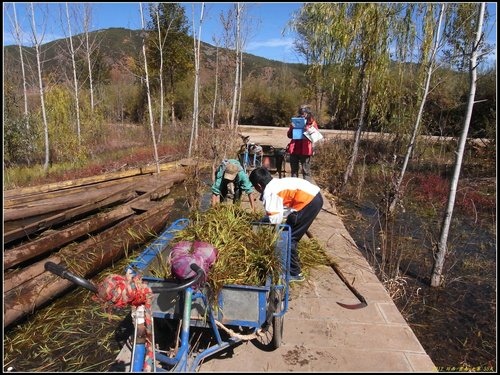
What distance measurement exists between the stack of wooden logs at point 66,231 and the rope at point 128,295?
2.13 meters

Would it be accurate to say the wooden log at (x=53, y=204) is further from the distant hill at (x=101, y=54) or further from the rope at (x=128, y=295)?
the rope at (x=128, y=295)

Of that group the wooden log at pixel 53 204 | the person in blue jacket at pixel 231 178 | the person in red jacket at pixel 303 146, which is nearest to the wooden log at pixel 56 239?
the wooden log at pixel 53 204

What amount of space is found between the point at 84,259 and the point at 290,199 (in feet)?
8.53

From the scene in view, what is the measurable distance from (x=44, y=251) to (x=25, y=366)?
1721 millimetres

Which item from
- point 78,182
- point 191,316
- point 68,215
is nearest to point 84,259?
point 68,215

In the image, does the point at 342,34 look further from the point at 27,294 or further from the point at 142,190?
the point at 27,294

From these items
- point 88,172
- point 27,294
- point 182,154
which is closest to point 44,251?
point 27,294

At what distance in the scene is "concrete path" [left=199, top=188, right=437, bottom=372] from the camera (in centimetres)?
317

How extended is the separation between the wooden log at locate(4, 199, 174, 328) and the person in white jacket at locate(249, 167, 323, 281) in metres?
1.98

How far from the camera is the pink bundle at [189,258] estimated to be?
275cm

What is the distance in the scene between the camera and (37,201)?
6.95m

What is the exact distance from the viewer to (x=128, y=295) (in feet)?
7.16

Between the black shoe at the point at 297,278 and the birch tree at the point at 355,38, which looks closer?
the black shoe at the point at 297,278

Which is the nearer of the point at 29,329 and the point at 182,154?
the point at 29,329
